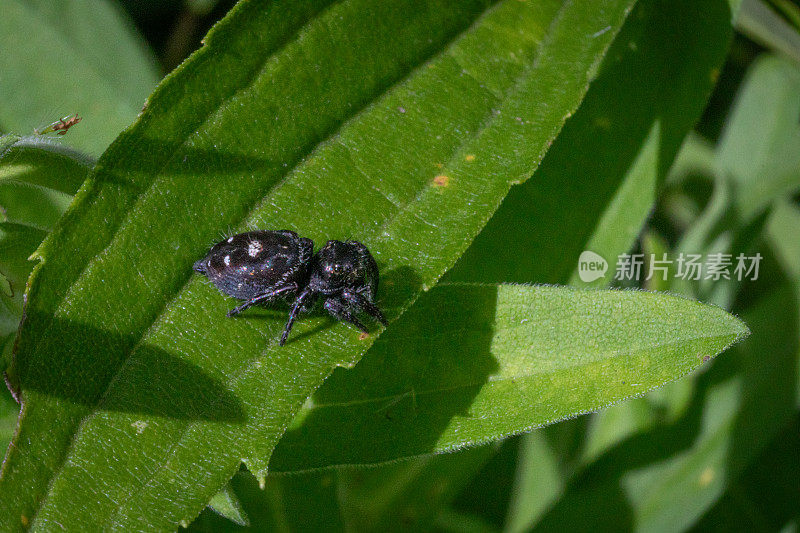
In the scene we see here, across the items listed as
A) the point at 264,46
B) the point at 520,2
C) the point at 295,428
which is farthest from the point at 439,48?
the point at 295,428

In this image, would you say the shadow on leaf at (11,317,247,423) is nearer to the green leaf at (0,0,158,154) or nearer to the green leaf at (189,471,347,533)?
the green leaf at (189,471,347,533)

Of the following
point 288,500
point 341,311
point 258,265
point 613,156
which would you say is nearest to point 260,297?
point 258,265

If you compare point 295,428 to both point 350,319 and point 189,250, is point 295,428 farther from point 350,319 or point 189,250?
point 189,250

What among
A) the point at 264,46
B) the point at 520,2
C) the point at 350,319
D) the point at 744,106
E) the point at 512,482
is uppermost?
the point at 264,46

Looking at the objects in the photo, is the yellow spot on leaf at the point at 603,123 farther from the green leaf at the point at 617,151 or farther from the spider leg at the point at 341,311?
the spider leg at the point at 341,311

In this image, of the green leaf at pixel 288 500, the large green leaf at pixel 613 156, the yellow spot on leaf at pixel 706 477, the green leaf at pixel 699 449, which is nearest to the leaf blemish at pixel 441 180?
the large green leaf at pixel 613 156

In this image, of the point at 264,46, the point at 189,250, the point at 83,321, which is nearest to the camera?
the point at 83,321
